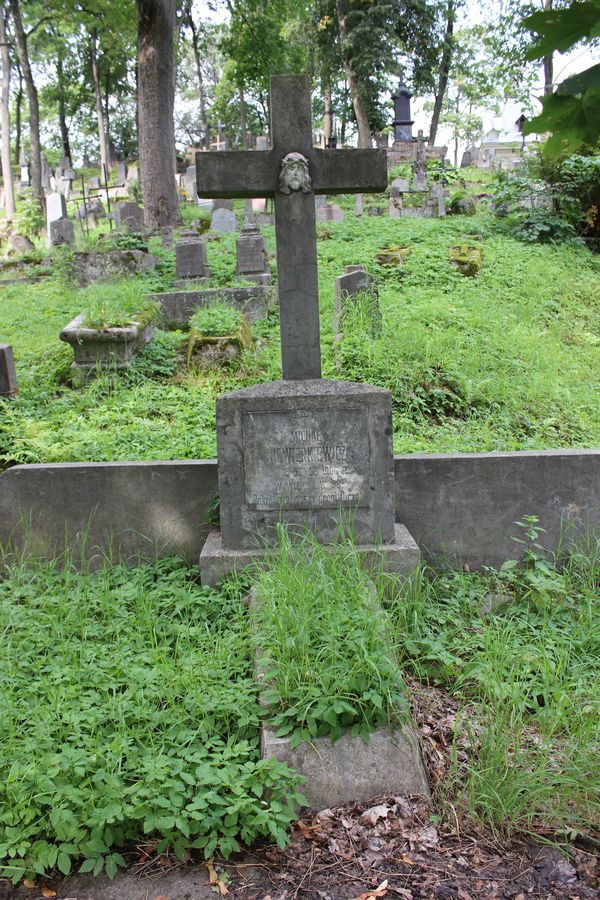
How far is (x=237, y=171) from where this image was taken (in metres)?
3.60

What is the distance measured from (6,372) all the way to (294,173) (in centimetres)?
284

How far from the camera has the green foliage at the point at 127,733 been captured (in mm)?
2162

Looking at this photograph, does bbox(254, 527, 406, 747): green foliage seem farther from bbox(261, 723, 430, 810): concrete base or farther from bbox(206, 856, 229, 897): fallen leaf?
bbox(206, 856, 229, 897): fallen leaf

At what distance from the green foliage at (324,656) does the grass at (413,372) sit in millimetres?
1650

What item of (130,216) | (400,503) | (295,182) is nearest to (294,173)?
(295,182)

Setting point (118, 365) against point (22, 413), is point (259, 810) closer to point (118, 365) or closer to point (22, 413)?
point (22, 413)

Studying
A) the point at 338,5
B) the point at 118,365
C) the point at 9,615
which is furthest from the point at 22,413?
the point at 338,5

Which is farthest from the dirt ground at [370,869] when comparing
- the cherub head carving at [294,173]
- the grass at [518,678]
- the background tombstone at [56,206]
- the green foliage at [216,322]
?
the background tombstone at [56,206]

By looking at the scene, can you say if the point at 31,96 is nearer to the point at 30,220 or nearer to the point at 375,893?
the point at 30,220

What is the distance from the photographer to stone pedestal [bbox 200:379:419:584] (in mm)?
3539

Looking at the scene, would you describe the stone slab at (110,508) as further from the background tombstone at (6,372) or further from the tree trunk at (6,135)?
the tree trunk at (6,135)

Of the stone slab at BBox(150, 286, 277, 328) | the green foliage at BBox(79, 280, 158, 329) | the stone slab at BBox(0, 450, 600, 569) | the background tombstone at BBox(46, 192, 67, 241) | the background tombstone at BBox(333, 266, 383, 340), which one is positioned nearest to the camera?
the stone slab at BBox(0, 450, 600, 569)

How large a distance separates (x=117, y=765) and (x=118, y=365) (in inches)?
181

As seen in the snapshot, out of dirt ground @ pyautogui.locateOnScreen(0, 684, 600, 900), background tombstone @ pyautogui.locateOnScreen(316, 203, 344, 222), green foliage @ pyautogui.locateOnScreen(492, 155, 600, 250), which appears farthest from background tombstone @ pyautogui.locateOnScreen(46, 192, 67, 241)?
dirt ground @ pyautogui.locateOnScreen(0, 684, 600, 900)
